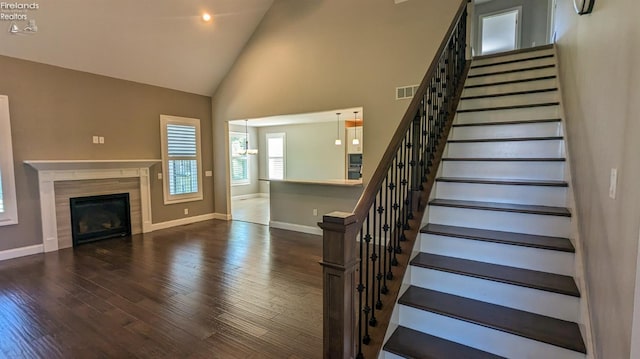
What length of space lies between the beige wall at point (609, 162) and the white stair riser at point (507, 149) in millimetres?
501

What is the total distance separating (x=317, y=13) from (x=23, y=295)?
5.46 metres

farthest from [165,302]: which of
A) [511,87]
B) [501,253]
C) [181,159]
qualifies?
[511,87]

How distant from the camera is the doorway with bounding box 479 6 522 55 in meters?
7.08

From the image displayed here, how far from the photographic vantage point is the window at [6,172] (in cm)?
434

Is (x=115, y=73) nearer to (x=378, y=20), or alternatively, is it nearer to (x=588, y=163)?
(x=378, y=20)

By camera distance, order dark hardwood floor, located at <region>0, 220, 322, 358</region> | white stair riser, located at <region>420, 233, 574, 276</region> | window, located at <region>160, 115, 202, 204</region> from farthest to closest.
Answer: window, located at <region>160, 115, 202, 204</region> < dark hardwood floor, located at <region>0, 220, 322, 358</region> < white stair riser, located at <region>420, 233, 574, 276</region>

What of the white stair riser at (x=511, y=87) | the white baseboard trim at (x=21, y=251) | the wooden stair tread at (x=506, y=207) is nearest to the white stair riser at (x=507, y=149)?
the wooden stair tread at (x=506, y=207)

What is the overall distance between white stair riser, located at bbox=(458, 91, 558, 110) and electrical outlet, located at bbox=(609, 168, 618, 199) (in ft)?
6.97

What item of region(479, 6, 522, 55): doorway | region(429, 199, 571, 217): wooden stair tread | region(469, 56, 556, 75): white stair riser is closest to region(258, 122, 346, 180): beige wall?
region(479, 6, 522, 55): doorway

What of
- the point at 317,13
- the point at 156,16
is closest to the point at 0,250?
the point at 156,16

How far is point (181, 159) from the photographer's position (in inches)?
260

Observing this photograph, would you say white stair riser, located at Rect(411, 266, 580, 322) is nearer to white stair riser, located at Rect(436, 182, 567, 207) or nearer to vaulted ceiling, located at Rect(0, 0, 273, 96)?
white stair riser, located at Rect(436, 182, 567, 207)

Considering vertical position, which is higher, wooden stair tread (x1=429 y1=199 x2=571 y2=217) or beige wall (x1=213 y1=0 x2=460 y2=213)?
beige wall (x1=213 y1=0 x2=460 y2=213)

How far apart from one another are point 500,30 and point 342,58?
472cm
